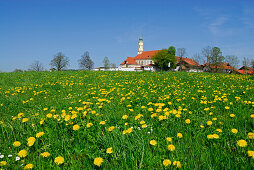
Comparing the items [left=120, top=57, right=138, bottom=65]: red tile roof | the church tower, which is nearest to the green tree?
[left=120, top=57, right=138, bottom=65]: red tile roof

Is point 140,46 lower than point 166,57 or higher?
higher

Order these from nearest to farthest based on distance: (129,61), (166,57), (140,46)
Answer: (166,57), (129,61), (140,46)

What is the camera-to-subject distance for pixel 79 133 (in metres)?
2.02

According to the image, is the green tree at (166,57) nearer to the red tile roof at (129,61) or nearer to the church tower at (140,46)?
the red tile roof at (129,61)

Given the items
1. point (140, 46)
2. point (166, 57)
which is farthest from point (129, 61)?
point (166, 57)

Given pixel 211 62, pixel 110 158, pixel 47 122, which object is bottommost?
pixel 110 158

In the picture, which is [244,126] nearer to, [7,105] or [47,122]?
[47,122]

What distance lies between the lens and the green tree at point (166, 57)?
217 feet

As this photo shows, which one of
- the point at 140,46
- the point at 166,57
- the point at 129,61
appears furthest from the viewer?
the point at 140,46

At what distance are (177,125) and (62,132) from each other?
1.70 m

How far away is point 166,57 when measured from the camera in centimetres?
6600

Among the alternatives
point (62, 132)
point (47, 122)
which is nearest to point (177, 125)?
point (62, 132)

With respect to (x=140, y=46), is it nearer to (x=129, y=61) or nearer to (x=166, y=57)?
(x=129, y=61)

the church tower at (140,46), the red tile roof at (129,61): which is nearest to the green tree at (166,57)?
the red tile roof at (129,61)
